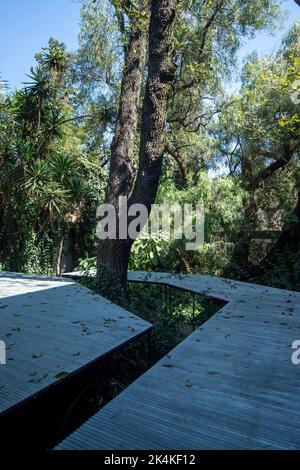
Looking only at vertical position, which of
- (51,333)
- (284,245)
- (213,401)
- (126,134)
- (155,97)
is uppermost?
(155,97)

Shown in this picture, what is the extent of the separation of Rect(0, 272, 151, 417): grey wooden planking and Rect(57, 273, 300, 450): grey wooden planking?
0.47 m

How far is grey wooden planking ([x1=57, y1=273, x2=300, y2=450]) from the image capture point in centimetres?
166

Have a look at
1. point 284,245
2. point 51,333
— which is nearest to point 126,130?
point 51,333

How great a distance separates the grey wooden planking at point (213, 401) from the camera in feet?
5.44

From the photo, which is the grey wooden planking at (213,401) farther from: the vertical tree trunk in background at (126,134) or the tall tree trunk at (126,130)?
the tall tree trunk at (126,130)

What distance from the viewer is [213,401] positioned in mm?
2035

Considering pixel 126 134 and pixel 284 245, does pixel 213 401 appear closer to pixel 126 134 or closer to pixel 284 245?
pixel 126 134

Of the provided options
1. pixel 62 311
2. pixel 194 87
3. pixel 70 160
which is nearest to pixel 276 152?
pixel 194 87

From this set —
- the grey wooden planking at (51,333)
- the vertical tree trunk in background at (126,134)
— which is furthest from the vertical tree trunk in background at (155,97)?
the grey wooden planking at (51,333)

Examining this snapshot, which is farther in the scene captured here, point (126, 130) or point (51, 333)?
point (126, 130)

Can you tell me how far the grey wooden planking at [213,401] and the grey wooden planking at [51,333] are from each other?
1.53ft

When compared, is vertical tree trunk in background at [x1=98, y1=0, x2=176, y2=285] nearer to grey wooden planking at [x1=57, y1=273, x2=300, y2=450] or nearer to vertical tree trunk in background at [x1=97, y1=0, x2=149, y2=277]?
vertical tree trunk in background at [x1=97, y1=0, x2=149, y2=277]

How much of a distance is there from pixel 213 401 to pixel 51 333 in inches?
65.3

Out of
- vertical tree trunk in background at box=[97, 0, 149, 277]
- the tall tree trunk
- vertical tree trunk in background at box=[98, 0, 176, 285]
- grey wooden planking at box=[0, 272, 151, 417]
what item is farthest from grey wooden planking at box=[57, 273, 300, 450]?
the tall tree trunk
